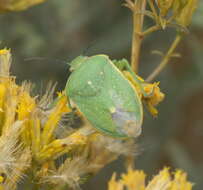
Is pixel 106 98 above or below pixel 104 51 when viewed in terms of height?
above

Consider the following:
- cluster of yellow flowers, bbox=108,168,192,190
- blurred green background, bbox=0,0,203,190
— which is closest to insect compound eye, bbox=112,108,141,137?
cluster of yellow flowers, bbox=108,168,192,190

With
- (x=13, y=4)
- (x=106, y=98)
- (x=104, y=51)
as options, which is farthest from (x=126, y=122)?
(x=104, y=51)

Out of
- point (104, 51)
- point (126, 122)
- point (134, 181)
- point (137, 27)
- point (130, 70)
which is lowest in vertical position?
point (134, 181)

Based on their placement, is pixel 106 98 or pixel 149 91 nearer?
pixel 106 98

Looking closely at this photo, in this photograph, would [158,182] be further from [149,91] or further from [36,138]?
[36,138]

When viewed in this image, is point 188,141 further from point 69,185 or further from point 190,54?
point 69,185

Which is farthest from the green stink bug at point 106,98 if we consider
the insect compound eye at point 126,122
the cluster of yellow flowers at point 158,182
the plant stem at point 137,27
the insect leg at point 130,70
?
the cluster of yellow flowers at point 158,182
